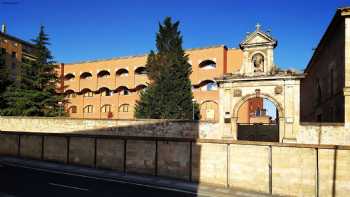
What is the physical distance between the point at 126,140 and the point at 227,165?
27.5 feet

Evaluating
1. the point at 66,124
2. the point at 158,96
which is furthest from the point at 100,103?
the point at 66,124

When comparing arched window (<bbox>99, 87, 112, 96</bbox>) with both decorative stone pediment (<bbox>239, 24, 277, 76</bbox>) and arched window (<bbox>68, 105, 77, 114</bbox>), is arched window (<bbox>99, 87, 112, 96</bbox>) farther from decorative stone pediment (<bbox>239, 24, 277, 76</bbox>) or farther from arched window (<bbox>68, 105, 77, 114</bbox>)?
decorative stone pediment (<bbox>239, 24, 277, 76</bbox>)

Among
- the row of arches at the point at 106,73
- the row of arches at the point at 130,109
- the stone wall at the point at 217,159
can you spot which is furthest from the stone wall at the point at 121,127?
the row of arches at the point at 106,73

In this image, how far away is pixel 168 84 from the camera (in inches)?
1725

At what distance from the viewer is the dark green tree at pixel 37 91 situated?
42594 millimetres

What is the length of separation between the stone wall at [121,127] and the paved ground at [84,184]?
18.8ft

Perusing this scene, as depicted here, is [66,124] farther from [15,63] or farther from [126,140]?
[15,63]

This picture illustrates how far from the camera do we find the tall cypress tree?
43.0m

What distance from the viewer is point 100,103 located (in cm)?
6444

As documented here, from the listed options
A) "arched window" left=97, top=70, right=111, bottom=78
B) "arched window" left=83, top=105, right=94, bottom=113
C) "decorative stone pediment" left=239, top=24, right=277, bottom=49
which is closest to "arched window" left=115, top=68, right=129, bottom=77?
"arched window" left=97, top=70, right=111, bottom=78

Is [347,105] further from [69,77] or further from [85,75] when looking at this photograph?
[69,77]

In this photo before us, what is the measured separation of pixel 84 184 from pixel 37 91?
91.6 ft

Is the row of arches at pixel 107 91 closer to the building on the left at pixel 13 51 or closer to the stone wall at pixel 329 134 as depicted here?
the building on the left at pixel 13 51

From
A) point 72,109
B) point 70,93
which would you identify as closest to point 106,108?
point 72,109
